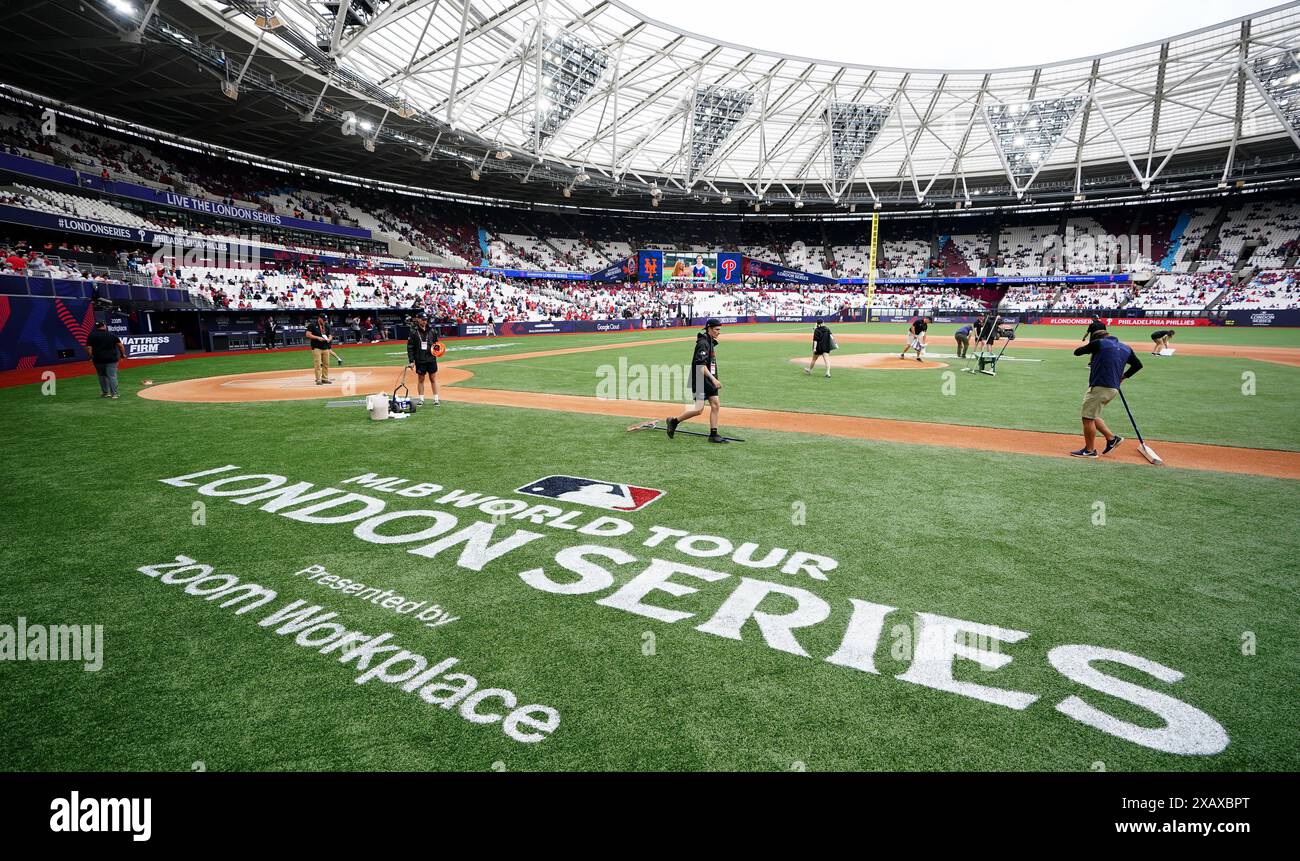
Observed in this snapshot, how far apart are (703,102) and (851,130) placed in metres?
15.6

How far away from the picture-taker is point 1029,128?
52.8 metres

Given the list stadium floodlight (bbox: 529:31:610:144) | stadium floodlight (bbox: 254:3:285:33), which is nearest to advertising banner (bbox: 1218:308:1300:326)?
stadium floodlight (bbox: 529:31:610:144)

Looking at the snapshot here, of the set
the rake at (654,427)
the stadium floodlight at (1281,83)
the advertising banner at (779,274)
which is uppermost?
the stadium floodlight at (1281,83)

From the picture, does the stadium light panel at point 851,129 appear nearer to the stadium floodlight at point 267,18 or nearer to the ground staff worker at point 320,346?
the stadium floodlight at point 267,18

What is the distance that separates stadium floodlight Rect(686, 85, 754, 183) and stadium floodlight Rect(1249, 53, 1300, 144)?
35704 millimetres

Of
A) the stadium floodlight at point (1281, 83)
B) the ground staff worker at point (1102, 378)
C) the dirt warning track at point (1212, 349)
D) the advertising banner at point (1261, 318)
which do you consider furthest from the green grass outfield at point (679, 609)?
the advertising banner at point (1261, 318)

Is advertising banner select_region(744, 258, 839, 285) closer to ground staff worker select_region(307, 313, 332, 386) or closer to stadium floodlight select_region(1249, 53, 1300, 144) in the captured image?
stadium floodlight select_region(1249, 53, 1300, 144)

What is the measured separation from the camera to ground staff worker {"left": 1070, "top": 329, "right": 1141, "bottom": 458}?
8844mm

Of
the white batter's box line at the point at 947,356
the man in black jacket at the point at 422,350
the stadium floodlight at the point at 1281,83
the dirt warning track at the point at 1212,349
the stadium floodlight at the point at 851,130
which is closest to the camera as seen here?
the man in black jacket at the point at 422,350

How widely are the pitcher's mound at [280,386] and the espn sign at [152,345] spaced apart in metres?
9.45

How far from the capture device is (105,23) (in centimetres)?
2372

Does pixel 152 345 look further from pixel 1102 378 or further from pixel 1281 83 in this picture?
pixel 1281 83

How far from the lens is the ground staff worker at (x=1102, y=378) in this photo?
8844 millimetres

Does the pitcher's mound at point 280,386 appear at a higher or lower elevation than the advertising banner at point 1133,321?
lower
